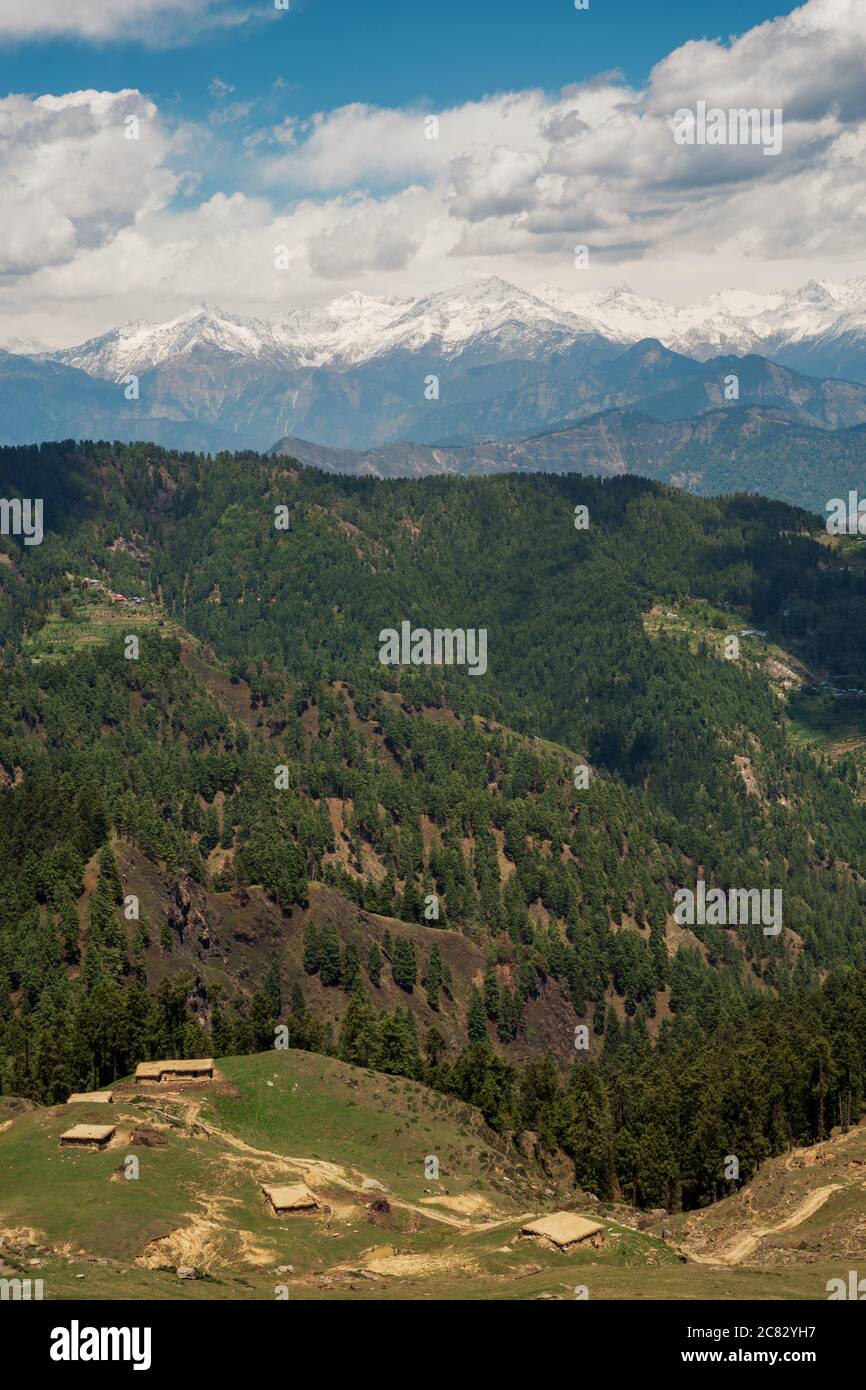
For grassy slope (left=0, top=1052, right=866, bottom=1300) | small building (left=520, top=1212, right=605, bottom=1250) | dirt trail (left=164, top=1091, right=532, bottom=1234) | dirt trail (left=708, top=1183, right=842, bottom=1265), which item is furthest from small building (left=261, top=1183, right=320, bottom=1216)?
dirt trail (left=708, top=1183, right=842, bottom=1265)

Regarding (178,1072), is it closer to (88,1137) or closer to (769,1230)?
(88,1137)

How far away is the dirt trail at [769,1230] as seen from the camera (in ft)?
347

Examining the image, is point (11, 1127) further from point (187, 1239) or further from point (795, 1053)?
point (795, 1053)

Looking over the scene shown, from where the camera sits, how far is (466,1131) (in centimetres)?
14400

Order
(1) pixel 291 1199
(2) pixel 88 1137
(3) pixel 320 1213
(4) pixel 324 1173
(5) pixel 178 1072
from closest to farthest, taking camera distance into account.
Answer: (1) pixel 291 1199
(3) pixel 320 1213
(2) pixel 88 1137
(4) pixel 324 1173
(5) pixel 178 1072

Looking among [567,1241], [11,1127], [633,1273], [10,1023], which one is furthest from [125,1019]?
[633,1273]

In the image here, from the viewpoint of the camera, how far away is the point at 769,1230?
11619cm

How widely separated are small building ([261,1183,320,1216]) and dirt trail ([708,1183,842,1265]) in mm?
31436

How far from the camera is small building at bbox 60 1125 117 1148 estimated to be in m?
112

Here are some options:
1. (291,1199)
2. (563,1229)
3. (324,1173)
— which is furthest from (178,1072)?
(563,1229)

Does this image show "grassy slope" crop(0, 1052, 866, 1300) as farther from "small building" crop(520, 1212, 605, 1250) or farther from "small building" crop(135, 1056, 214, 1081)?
"small building" crop(135, 1056, 214, 1081)

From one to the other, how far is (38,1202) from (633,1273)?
4526 cm

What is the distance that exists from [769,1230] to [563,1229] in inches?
1019

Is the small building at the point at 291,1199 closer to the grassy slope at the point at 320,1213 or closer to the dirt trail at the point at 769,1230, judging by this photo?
the grassy slope at the point at 320,1213
